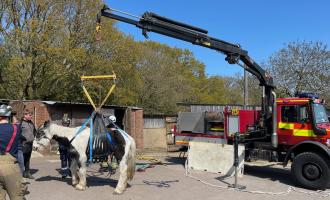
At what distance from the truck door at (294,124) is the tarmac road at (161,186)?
132 cm

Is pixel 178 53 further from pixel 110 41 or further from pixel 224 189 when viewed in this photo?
pixel 224 189

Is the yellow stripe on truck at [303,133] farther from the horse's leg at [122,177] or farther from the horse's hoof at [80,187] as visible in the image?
the horse's hoof at [80,187]

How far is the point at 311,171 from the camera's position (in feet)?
37.2

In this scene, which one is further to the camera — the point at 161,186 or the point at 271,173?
the point at 271,173

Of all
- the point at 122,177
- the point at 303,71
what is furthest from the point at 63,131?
the point at 303,71

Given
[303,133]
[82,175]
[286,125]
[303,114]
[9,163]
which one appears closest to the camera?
[9,163]

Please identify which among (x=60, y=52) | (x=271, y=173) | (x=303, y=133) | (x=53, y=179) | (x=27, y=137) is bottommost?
(x=271, y=173)

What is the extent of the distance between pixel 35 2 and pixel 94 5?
437 cm

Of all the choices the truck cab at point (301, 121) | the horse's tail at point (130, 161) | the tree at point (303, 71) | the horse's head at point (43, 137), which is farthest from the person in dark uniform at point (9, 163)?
the tree at point (303, 71)

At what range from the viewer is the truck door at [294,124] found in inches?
478

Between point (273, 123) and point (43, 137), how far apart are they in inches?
267

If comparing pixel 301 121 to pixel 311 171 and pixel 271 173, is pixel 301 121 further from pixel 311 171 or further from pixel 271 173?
pixel 271 173

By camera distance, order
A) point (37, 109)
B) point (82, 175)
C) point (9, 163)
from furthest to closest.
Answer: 1. point (37, 109)
2. point (82, 175)
3. point (9, 163)

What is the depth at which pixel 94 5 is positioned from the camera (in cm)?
2977
